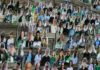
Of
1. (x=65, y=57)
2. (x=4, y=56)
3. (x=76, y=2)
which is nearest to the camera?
(x=4, y=56)

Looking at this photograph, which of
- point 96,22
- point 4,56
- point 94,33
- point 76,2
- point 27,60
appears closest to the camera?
point 4,56

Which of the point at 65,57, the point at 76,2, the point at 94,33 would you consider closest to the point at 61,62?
the point at 65,57

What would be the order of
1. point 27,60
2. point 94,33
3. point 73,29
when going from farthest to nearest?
point 94,33 → point 73,29 → point 27,60

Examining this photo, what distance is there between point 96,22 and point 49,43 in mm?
7256

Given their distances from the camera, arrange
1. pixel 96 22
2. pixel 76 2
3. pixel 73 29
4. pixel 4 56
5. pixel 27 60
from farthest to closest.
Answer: pixel 76 2, pixel 96 22, pixel 73 29, pixel 27 60, pixel 4 56

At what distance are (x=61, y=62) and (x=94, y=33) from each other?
21.7ft

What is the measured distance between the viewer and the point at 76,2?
114ft

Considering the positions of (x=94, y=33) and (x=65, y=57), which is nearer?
(x=65, y=57)

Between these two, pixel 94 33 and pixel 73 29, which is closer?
pixel 73 29

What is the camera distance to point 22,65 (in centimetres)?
2145

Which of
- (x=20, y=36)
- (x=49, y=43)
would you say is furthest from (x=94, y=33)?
(x=20, y=36)

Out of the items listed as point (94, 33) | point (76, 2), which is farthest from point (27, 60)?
point (76, 2)

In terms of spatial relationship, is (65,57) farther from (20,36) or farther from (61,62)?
(20,36)

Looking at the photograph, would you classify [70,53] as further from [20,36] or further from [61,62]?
[20,36]
